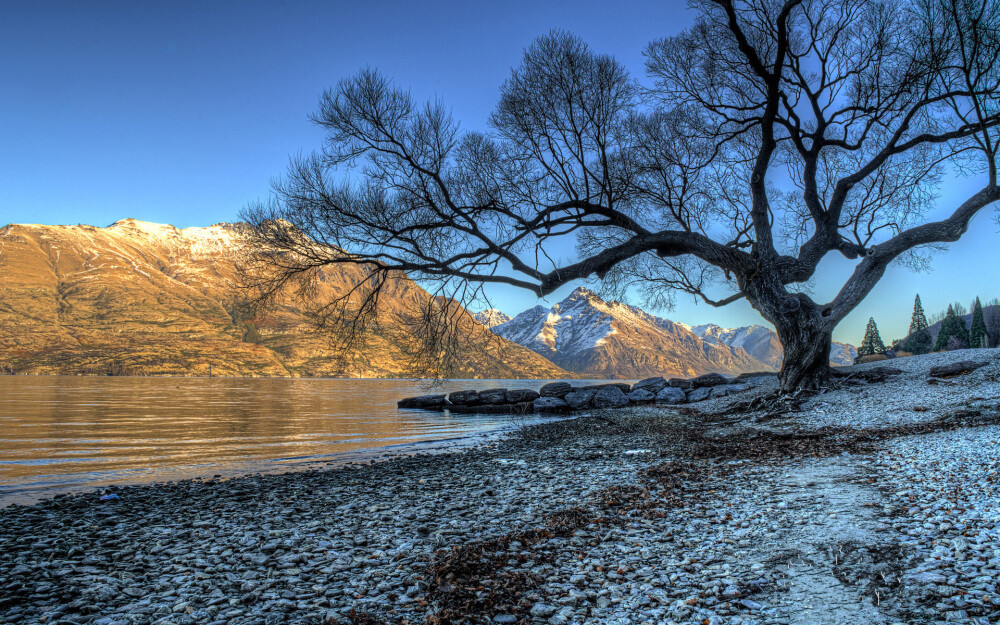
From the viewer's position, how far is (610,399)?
34.7 metres

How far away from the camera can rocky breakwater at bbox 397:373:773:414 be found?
3231 centimetres

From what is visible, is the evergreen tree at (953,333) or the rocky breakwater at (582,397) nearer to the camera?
the rocky breakwater at (582,397)

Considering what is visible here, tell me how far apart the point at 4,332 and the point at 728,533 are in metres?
278

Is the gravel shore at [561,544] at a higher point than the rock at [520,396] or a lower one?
higher

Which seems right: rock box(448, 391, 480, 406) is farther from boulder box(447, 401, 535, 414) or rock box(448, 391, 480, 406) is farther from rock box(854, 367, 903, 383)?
rock box(854, 367, 903, 383)

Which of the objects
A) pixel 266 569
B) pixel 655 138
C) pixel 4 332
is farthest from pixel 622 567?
pixel 4 332

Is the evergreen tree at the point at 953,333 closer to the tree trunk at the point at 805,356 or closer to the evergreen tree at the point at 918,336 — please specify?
the evergreen tree at the point at 918,336

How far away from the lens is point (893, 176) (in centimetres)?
1883

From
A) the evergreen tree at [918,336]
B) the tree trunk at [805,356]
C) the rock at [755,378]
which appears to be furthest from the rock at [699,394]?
the evergreen tree at [918,336]

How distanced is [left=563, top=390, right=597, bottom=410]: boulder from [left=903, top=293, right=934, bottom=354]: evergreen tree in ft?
174

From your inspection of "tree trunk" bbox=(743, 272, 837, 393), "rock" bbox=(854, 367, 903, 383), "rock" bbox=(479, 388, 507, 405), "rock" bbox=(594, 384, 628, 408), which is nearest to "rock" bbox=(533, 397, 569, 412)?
"rock" bbox=(594, 384, 628, 408)

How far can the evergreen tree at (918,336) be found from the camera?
65.9 m

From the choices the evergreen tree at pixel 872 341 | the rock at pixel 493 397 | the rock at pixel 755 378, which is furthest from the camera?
the evergreen tree at pixel 872 341

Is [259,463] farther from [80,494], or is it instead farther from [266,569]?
[266,569]
